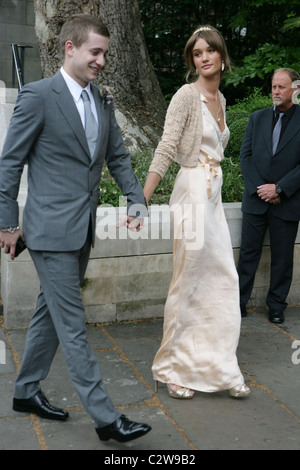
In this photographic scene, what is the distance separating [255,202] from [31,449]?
9.97ft

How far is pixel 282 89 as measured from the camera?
5.39 m

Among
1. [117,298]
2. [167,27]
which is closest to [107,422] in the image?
[117,298]

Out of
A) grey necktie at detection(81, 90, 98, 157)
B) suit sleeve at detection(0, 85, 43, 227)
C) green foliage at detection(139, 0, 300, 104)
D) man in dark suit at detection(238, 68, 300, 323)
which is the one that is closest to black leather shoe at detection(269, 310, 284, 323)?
man in dark suit at detection(238, 68, 300, 323)

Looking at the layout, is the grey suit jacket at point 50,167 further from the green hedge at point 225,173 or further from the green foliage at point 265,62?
the green foliage at point 265,62

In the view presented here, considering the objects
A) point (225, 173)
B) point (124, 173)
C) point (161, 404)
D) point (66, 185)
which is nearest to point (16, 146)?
point (66, 185)

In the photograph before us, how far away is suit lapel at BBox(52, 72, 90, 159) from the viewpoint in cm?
321

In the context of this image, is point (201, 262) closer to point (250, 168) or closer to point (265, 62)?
point (250, 168)

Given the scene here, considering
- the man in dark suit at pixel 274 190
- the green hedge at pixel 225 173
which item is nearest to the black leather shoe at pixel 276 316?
the man in dark suit at pixel 274 190

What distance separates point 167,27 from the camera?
1148 centimetres

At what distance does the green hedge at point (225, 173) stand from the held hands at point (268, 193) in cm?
92

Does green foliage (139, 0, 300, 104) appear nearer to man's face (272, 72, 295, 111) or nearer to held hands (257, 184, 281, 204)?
man's face (272, 72, 295, 111)

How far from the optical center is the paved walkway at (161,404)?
11.0 ft

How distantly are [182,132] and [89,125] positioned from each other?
2.54 feet
